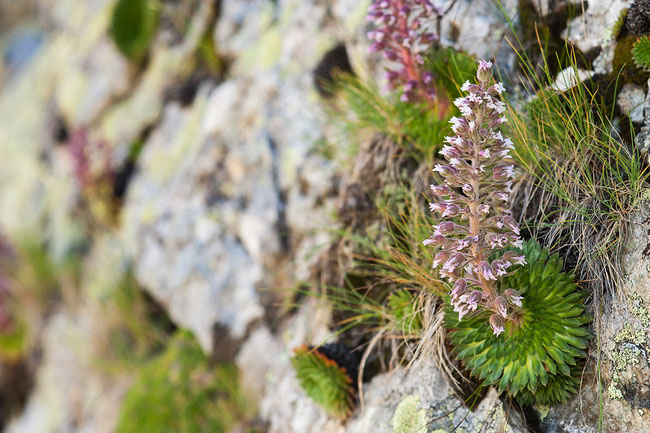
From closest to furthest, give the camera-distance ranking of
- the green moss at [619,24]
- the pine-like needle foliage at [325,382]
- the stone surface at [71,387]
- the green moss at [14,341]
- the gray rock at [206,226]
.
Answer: the green moss at [619,24], the pine-like needle foliage at [325,382], the gray rock at [206,226], the stone surface at [71,387], the green moss at [14,341]

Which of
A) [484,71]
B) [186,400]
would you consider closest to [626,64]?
[484,71]

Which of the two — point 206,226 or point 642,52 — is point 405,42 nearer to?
point 642,52

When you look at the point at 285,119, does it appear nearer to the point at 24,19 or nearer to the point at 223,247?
the point at 223,247

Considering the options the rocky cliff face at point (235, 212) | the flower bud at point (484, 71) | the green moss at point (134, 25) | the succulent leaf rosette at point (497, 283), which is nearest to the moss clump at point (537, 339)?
the succulent leaf rosette at point (497, 283)

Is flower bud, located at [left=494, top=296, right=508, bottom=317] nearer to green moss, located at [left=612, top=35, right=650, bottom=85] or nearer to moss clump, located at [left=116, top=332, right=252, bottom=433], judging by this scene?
green moss, located at [left=612, top=35, right=650, bottom=85]

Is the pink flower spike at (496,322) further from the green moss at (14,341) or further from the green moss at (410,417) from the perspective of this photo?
the green moss at (14,341)

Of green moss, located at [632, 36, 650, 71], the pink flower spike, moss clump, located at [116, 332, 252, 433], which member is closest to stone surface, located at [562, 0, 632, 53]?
green moss, located at [632, 36, 650, 71]

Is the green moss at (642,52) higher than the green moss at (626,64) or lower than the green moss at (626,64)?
higher

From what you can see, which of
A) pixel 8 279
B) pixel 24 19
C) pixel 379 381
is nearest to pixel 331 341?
pixel 379 381
